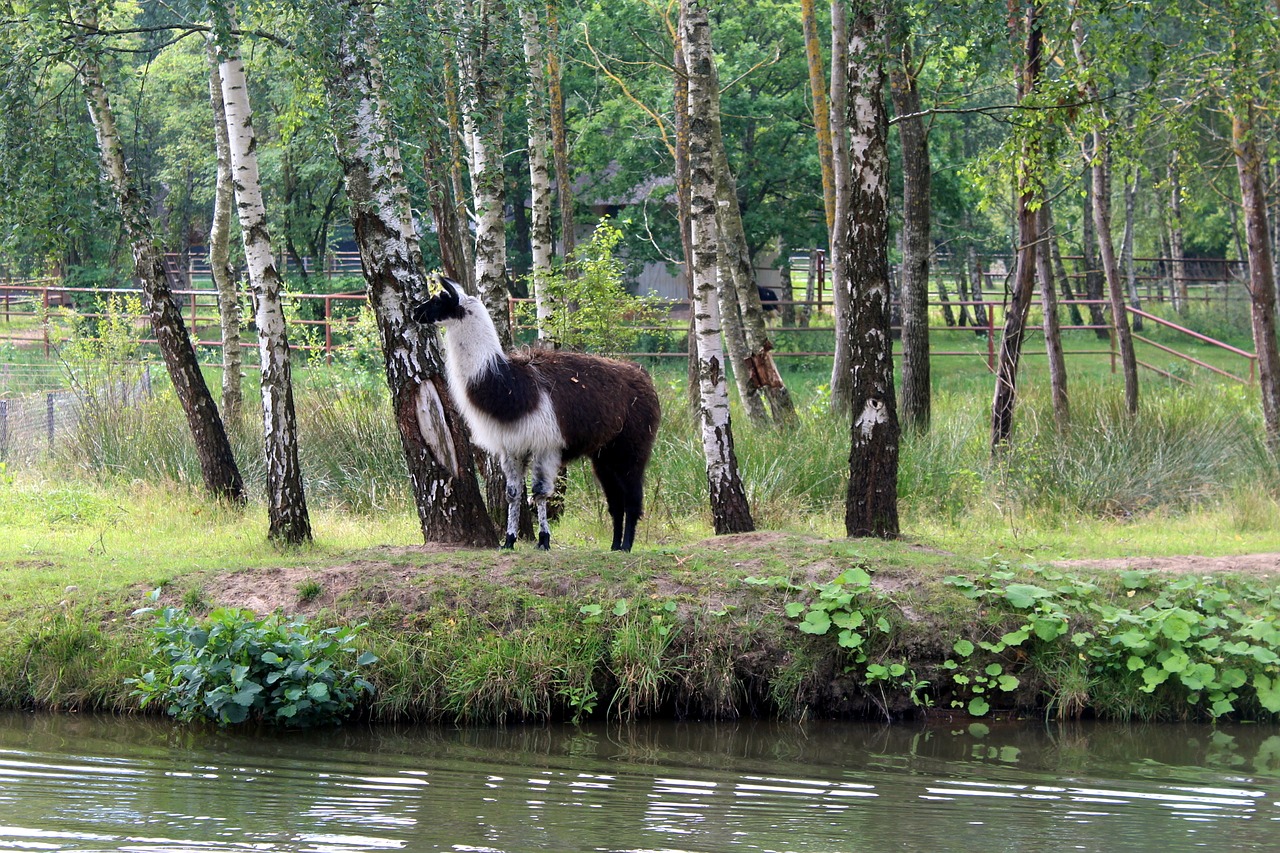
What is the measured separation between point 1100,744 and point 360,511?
796 centimetres

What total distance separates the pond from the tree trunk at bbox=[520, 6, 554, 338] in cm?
608

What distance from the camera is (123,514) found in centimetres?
1284

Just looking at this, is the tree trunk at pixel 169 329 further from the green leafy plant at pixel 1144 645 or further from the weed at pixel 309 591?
the green leafy plant at pixel 1144 645

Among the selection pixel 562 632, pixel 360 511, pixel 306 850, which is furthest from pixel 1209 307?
pixel 306 850

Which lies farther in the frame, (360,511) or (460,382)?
(360,511)

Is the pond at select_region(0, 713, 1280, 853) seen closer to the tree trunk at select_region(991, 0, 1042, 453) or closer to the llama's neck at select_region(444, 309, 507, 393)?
the llama's neck at select_region(444, 309, 507, 393)

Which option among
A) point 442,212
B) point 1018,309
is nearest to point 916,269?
point 1018,309

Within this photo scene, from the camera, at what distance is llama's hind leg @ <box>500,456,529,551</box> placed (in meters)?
9.80

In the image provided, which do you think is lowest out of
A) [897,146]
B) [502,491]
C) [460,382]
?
[502,491]

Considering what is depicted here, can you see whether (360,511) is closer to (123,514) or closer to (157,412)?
Answer: (123,514)

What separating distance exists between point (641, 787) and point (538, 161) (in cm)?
799

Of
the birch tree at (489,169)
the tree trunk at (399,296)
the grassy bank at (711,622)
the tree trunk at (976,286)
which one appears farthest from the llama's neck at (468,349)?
the tree trunk at (976,286)

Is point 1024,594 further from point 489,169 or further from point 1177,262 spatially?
point 1177,262

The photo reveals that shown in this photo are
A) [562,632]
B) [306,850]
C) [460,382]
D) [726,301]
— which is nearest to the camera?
[306,850]
